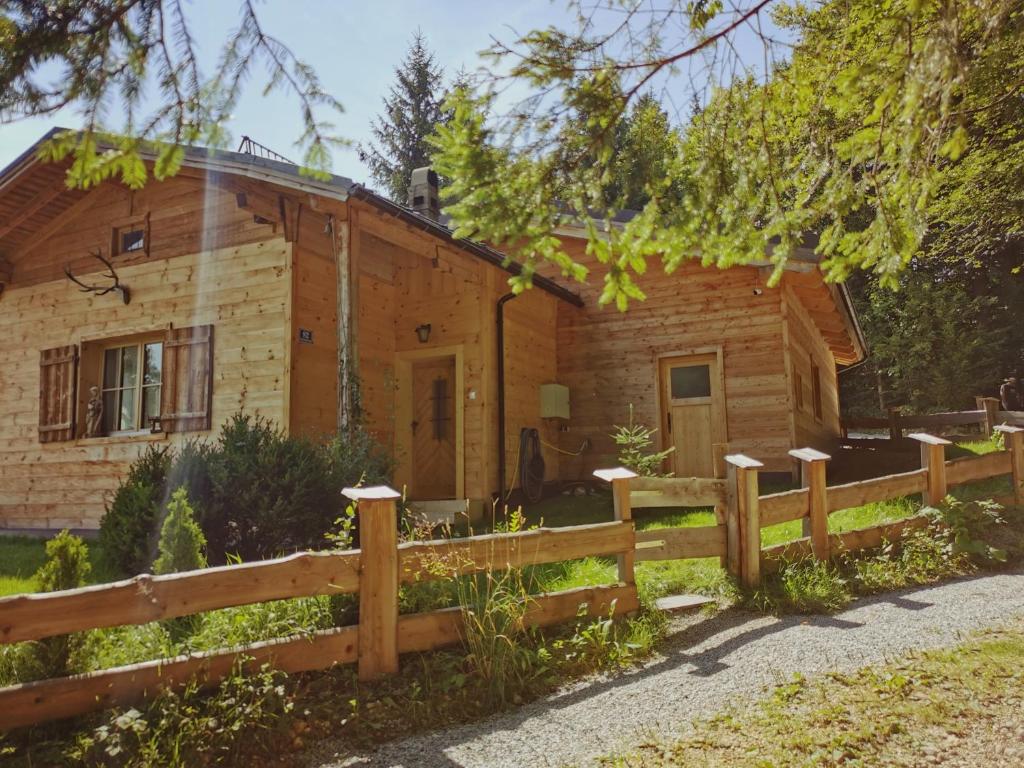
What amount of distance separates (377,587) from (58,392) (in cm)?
825

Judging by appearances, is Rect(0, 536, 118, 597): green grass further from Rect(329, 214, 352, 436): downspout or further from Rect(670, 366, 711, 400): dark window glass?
Rect(670, 366, 711, 400): dark window glass

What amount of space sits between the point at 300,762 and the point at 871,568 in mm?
4859

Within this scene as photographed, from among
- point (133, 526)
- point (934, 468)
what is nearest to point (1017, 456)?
point (934, 468)

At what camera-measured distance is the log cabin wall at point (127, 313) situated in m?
8.64

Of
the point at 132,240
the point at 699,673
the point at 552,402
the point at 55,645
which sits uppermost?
the point at 132,240

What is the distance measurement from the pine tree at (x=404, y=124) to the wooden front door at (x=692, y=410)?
58.2 ft

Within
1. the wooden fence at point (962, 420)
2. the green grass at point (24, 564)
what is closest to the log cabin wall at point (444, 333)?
the green grass at point (24, 564)

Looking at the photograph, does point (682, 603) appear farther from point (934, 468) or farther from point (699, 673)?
point (934, 468)

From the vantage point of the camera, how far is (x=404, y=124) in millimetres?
27656

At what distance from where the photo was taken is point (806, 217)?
4.13 m

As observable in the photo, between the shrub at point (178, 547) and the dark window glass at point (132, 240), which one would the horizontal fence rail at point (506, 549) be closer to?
the shrub at point (178, 547)

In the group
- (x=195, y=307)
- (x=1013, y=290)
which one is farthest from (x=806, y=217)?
(x=1013, y=290)

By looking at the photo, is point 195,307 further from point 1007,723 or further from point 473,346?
point 1007,723

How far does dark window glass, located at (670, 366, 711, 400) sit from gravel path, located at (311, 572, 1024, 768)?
5.83 m
